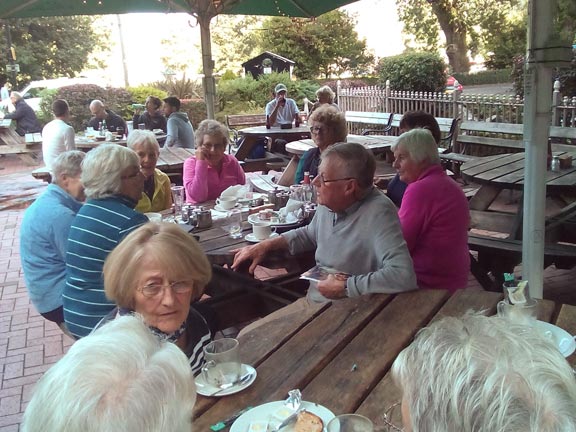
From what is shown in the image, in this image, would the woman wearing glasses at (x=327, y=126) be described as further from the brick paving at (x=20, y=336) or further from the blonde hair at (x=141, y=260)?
the blonde hair at (x=141, y=260)

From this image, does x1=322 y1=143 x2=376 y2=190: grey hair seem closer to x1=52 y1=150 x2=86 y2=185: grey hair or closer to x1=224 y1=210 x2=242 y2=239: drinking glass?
x1=224 y1=210 x2=242 y2=239: drinking glass

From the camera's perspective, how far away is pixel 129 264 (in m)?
1.75

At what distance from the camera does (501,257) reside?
365 centimetres

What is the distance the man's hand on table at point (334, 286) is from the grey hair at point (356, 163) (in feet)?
1.44

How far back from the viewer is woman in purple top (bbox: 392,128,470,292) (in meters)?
2.70

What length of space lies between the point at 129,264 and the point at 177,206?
6.27 ft

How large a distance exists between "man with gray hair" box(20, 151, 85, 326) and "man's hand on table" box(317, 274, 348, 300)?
141 cm

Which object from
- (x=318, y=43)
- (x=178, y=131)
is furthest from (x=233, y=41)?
(x=178, y=131)

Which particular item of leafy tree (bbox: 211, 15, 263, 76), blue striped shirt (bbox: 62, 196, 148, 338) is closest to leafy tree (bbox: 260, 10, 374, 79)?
leafy tree (bbox: 211, 15, 263, 76)

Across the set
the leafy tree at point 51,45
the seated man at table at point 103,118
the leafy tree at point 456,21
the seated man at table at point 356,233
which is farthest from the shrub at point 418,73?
the leafy tree at point 51,45

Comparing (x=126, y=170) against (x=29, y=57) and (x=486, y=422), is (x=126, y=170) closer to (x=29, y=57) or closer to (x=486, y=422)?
(x=486, y=422)

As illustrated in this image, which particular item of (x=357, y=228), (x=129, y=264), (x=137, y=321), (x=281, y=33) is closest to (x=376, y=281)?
(x=357, y=228)

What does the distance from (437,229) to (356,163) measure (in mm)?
646

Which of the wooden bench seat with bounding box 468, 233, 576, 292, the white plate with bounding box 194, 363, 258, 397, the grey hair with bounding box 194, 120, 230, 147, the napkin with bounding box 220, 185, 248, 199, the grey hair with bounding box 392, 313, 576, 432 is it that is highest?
the grey hair with bounding box 194, 120, 230, 147
